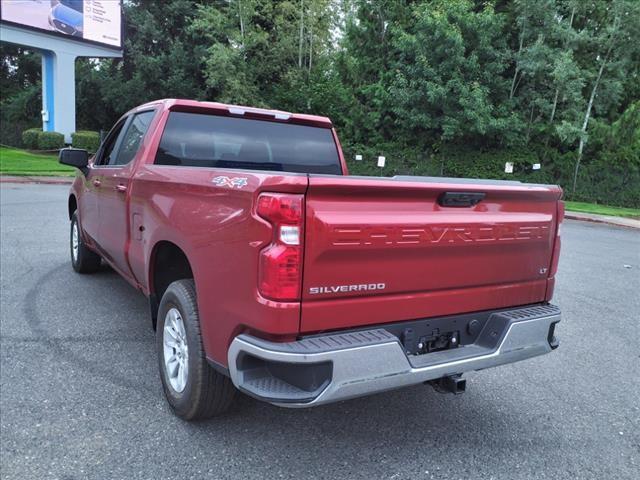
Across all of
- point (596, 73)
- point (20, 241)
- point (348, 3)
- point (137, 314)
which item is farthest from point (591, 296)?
point (348, 3)

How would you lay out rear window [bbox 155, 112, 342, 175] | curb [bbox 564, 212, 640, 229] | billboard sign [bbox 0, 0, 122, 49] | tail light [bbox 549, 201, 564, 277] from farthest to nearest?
billboard sign [bbox 0, 0, 122, 49], curb [bbox 564, 212, 640, 229], rear window [bbox 155, 112, 342, 175], tail light [bbox 549, 201, 564, 277]

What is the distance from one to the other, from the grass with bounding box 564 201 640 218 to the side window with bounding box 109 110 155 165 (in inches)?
714

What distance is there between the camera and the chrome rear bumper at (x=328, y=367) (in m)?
2.38

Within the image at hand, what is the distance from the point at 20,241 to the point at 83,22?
78.1ft

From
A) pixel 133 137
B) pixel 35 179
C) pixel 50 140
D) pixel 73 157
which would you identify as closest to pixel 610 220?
pixel 133 137

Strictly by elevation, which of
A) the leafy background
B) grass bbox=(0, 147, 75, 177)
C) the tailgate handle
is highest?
the leafy background

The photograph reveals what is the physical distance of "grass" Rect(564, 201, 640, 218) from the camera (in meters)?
18.9

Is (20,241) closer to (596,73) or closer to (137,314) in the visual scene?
(137,314)

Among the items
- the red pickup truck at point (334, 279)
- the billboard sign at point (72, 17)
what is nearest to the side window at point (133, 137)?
the red pickup truck at point (334, 279)

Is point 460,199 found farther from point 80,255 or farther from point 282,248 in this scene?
point 80,255

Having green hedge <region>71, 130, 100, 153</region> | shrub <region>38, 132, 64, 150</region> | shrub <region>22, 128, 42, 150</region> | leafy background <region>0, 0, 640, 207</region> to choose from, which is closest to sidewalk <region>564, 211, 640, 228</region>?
leafy background <region>0, 0, 640, 207</region>

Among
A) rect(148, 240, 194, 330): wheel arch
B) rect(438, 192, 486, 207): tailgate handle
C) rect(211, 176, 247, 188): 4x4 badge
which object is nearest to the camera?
rect(211, 176, 247, 188): 4x4 badge

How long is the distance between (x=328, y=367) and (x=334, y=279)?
40 cm

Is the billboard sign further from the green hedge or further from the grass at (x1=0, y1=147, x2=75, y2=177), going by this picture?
the grass at (x1=0, y1=147, x2=75, y2=177)
